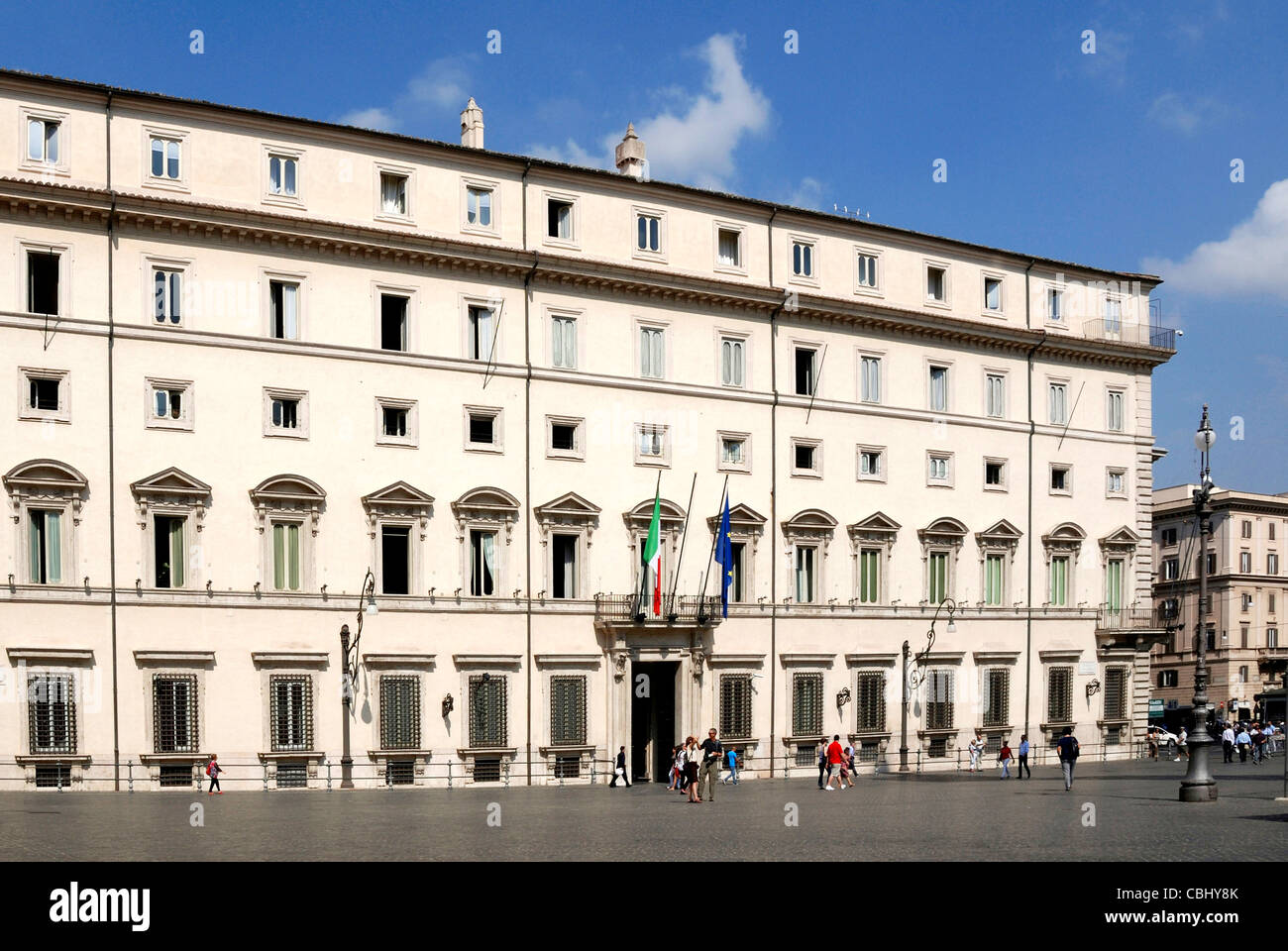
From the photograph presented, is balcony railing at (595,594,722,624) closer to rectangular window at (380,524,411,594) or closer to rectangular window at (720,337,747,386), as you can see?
rectangular window at (380,524,411,594)

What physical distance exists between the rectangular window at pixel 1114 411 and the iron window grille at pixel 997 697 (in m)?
11.2

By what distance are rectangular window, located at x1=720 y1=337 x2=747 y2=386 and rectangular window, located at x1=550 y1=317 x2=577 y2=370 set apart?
17.8ft

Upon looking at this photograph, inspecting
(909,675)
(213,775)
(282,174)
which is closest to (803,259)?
(909,675)

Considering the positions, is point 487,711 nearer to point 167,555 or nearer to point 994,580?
point 167,555

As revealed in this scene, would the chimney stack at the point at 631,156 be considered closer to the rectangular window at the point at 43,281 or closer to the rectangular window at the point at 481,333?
the rectangular window at the point at 481,333

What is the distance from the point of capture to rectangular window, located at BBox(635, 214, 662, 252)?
157 feet

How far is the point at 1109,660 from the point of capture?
57906mm

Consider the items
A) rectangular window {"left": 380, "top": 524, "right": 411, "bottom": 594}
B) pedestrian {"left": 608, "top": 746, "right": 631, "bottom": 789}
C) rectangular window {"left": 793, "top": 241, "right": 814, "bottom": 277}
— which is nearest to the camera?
rectangular window {"left": 380, "top": 524, "right": 411, "bottom": 594}

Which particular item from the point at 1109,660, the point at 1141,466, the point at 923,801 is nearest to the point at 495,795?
the point at 923,801

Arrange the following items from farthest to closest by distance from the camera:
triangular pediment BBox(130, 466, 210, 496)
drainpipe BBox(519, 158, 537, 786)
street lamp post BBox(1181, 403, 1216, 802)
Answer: drainpipe BBox(519, 158, 537, 786), triangular pediment BBox(130, 466, 210, 496), street lamp post BBox(1181, 403, 1216, 802)

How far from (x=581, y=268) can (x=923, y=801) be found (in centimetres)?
1966

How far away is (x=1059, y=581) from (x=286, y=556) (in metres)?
29.8

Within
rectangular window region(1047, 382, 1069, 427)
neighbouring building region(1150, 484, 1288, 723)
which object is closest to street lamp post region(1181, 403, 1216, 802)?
rectangular window region(1047, 382, 1069, 427)
